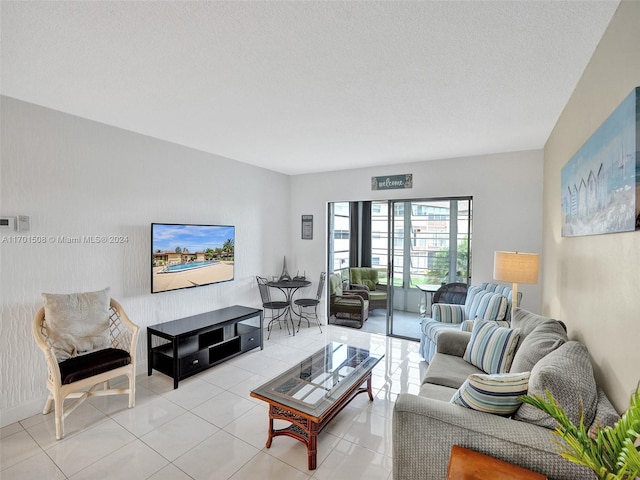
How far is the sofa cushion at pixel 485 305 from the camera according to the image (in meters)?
3.41

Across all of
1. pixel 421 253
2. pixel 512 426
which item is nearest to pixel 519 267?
pixel 421 253

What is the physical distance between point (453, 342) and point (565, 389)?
1.54 m

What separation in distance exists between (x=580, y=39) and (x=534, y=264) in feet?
6.85

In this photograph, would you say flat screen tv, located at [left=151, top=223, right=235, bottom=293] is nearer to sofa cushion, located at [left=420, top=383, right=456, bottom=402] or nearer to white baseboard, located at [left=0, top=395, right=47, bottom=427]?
white baseboard, located at [left=0, top=395, right=47, bottom=427]

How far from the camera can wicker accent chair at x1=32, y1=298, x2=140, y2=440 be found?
7.96 feet

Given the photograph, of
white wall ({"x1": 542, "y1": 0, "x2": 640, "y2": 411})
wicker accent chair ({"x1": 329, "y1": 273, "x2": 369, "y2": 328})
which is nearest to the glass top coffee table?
white wall ({"x1": 542, "y1": 0, "x2": 640, "y2": 411})

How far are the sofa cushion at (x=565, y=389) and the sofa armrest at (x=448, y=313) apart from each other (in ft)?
7.31

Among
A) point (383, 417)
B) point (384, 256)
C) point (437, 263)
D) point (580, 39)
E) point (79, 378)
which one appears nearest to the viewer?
point (580, 39)

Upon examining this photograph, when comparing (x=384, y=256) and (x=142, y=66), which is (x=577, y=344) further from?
(x=384, y=256)

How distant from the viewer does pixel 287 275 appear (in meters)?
5.57

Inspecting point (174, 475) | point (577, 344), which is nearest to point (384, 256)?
point (577, 344)

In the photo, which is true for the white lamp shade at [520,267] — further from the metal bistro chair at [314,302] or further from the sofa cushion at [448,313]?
the metal bistro chair at [314,302]

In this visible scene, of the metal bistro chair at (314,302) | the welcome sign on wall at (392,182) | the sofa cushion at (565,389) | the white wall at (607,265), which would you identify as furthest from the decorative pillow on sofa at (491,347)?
the metal bistro chair at (314,302)

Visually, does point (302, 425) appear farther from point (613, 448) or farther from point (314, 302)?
point (314, 302)
